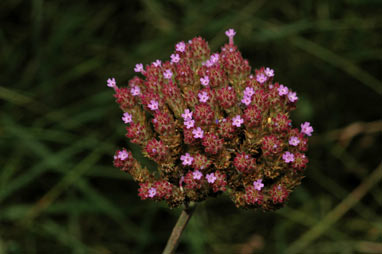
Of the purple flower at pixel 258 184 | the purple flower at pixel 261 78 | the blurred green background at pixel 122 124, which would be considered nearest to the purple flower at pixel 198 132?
the purple flower at pixel 258 184

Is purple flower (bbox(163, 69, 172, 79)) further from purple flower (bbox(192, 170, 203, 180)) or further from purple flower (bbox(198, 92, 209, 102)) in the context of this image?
purple flower (bbox(192, 170, 203, 180))

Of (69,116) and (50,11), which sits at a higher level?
(50,11)

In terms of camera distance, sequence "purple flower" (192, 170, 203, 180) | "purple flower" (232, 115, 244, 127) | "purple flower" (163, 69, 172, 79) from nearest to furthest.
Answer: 1. "purple flower" (192, 170, 203, 180)
2. "purple flower" (232, 115, 244, 127)
3. "purple flower" (163, 69, 172, 79)

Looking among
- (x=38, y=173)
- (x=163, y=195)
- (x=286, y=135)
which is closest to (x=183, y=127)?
(x=163, y=195)

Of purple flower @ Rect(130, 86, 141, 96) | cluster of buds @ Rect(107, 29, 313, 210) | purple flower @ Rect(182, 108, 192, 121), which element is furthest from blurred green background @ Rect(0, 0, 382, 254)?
purple flower @ Rect(182, 108, 192, 121)

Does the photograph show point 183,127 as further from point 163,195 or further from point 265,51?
point 265,51

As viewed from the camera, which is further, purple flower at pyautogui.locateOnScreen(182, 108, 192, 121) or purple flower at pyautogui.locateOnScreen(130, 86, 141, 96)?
purple flower at pyautogui.locateOnScreen(130, 86, 141, 96)
